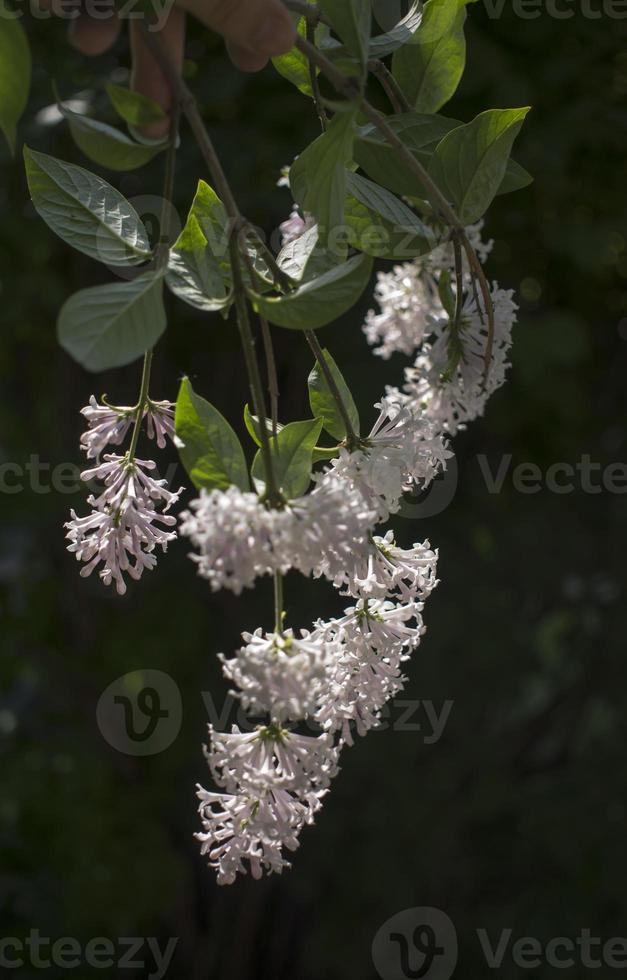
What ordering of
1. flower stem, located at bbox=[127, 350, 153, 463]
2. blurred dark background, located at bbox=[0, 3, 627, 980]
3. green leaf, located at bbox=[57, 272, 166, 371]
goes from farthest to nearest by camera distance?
blurred dark background, located at bbox=[0, 3, 627, 980]
flower stem, located at bbox=[127, 350, 153, 463]
green leaf, located at bbox=[57, 272, 166, 371]

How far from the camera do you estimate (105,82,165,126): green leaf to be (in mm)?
299

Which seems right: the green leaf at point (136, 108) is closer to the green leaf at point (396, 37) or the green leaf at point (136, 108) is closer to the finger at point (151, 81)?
the finger at point (151, 81)

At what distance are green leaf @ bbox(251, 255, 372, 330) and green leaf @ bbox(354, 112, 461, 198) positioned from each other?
9 cm

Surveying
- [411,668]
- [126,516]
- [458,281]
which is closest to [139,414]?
[126,516]

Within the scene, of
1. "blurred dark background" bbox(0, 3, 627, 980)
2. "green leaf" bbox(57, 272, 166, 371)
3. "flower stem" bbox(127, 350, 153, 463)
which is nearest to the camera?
"green leaf" bbox(57, 272, 166, 371)

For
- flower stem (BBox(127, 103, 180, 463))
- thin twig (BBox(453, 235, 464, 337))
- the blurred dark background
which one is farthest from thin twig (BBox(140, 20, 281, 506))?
the blurred dark background

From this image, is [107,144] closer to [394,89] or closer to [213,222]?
[213,222]

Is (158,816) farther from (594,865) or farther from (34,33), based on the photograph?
(34,33)

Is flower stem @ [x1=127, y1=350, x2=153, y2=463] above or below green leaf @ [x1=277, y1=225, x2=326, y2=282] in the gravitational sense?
below

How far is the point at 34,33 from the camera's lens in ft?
3.11

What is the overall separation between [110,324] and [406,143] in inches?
7.4

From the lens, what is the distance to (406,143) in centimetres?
41

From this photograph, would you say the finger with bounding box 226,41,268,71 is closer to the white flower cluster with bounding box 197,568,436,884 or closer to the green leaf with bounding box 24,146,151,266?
the green leaf with bounding box 24,146,151,266

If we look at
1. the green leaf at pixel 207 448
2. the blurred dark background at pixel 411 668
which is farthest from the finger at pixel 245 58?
→ the blurred dark background at pixel 411 668
